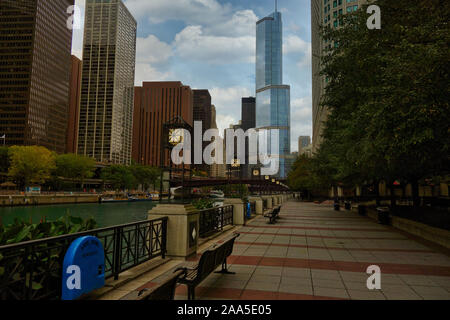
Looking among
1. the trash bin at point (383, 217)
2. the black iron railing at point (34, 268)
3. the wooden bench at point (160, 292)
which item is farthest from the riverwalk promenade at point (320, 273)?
the trash bin at point (383, 217)

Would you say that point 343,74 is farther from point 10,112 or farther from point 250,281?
point 10,112

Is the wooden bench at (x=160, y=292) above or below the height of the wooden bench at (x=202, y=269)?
above

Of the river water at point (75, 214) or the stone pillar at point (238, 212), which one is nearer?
the stone pillar at point (238, 212)

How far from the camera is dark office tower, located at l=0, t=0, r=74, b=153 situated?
124m

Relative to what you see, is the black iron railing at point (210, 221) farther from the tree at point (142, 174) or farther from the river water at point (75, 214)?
the tree at point (142, 174)

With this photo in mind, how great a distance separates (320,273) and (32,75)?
15417 cm

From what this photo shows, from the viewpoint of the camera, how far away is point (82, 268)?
14.9 ft

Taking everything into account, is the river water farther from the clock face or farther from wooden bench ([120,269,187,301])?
wooden bench ([120,269,187,301])

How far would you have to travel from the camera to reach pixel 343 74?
14422 mm

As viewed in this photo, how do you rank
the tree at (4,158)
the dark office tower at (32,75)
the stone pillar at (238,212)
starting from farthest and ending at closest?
the dark office tower at (32,75) < the tree at (4,158) < the stone pillar at (238,212)

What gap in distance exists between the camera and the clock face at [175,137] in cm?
829

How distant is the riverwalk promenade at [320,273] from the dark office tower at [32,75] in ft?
457

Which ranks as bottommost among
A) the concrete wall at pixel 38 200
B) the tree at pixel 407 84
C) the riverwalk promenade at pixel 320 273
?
the concrete wall at pixel 38 200

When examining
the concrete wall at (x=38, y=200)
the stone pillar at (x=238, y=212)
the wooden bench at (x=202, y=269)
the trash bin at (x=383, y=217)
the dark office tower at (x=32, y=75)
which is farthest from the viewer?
the dark office tower at (x=32, y=75)
